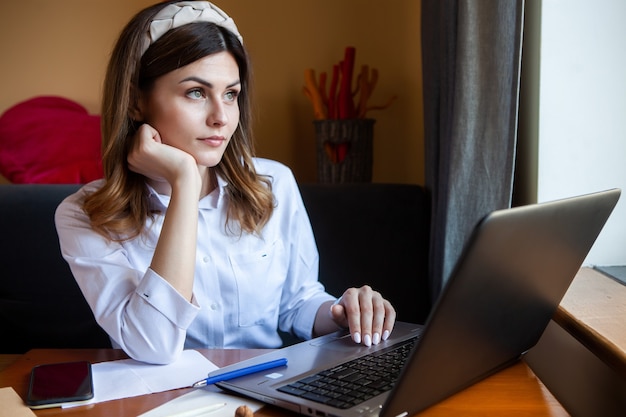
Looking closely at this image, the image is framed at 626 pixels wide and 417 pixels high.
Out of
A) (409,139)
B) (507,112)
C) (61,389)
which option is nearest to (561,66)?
(507,112)

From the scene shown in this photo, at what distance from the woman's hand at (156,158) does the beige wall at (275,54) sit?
145 cm

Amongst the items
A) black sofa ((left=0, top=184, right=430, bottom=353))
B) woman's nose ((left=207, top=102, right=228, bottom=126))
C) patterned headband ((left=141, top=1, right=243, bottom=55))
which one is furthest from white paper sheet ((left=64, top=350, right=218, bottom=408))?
black sofa ((left=0, top=184, right=430, bottom=353))

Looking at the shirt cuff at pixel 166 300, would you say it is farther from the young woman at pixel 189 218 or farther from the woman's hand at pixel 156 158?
the woman's hand at pixel 156 158

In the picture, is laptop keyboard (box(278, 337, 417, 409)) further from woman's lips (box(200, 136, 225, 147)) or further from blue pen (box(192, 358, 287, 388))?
woman's lips (box(200, 136, 225, 147))

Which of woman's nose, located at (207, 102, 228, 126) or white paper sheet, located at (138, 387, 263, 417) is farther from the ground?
woman's nose, located at (207, 102, 228, 126)

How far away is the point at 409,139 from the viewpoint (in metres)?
2.73

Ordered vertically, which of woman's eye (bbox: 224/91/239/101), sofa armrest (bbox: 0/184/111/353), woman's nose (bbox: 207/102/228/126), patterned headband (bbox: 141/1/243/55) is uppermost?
patterned headband (bbox: 141/1/243/55)

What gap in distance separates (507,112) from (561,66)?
13 centimetres

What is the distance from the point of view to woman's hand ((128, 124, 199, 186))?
1.30 m

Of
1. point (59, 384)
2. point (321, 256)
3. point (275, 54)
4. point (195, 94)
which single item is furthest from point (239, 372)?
point (275, 54)

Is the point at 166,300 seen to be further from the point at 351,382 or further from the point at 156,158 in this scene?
the point at 351,382

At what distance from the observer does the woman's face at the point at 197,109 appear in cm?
138

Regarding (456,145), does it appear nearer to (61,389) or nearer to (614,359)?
(614,359)

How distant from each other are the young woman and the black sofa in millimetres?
380
